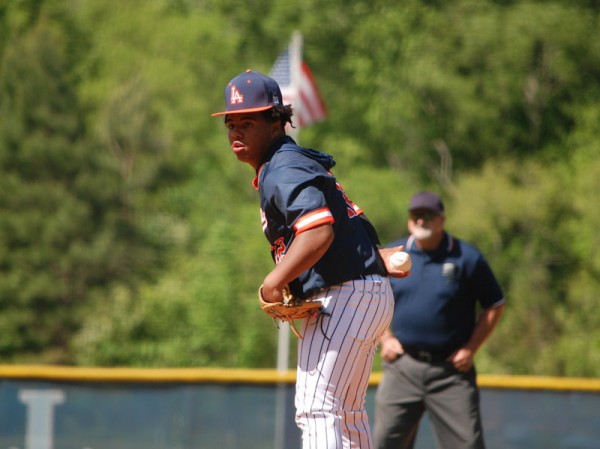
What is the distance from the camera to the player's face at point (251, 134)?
3629 millimetres

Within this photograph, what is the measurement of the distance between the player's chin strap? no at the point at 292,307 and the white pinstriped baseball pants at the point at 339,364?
1.3 inches

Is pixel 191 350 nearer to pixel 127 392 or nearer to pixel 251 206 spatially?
pixel 251 206

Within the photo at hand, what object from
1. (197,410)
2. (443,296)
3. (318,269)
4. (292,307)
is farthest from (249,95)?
(197,410)

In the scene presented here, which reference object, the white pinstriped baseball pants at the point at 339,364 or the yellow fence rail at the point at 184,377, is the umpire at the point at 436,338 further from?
the white pinstriped baseball pants at the point at 339,364

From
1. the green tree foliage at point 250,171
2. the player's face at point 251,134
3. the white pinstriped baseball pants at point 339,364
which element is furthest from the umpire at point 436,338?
the green tree foliage at point 250,171

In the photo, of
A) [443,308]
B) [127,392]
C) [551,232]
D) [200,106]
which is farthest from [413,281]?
[200,106]

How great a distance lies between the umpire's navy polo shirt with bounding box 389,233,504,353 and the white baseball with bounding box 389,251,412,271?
1780 millimetres

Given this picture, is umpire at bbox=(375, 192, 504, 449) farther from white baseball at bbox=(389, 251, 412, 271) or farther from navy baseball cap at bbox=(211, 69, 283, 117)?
navy baseball cap at bbox=(211, 69, 283, 117)

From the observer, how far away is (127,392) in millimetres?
6922

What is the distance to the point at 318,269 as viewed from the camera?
11.7 feet

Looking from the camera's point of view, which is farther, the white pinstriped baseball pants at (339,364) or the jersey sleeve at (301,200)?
the white pinstriped baseball pants at (339,364)

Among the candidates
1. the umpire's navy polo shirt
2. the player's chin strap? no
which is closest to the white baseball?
the player's chin strap? no

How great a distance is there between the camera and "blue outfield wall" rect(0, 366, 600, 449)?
6777mm

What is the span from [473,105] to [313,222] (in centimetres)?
2174
